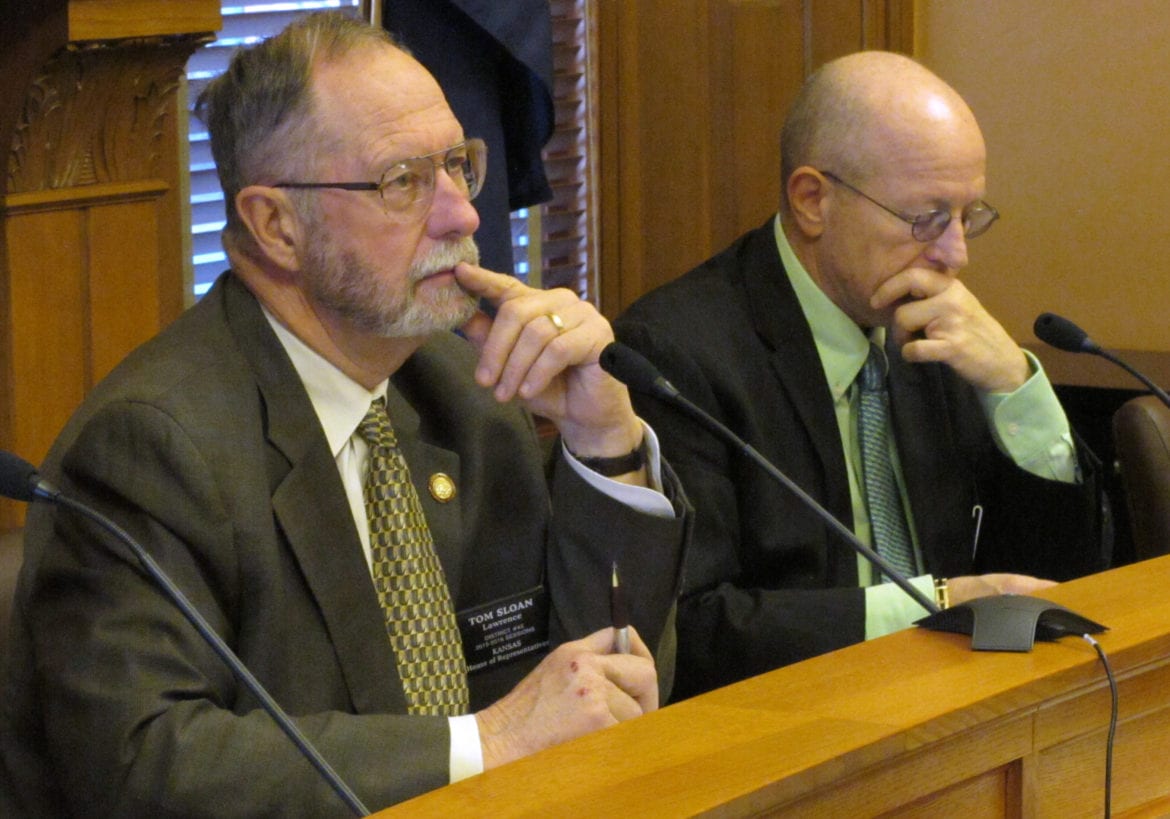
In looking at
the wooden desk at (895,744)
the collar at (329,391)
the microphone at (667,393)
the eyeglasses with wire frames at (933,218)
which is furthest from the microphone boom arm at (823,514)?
the eyeglasses with wire frames at (933,218)

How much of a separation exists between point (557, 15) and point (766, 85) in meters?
0.54

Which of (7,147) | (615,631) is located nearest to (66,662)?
(615,631)

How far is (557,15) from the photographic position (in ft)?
11.8

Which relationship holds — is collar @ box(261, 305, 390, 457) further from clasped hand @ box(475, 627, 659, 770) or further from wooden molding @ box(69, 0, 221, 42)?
wooden molding @ box(69, 0, 221, 42)

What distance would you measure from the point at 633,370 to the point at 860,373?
783 millimetres

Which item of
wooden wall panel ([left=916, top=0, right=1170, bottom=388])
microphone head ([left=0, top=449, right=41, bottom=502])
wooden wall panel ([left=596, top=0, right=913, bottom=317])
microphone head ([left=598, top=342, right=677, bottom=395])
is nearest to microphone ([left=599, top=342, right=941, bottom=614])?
microphone head ([left=598, top=342, right=677, bottom=395])

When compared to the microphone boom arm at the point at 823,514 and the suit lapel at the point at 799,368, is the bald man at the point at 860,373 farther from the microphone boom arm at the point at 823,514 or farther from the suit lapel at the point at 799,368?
the microphone boom arm at the point at 823,514

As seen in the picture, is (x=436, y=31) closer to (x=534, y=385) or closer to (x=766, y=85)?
(x=534, y=385)

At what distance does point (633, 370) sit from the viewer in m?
1.71

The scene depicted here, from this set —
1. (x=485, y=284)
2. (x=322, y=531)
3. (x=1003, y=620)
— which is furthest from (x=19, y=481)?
(x=1003, y=620)

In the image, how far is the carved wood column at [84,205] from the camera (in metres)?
2.20

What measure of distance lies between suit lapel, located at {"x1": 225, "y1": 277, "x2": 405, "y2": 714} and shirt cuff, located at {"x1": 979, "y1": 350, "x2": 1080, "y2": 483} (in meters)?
1.09

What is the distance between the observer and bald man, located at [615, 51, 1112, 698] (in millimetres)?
2252

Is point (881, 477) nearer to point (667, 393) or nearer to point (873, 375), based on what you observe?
point (873, 375)
